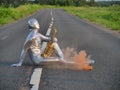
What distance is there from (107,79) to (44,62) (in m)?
1.92

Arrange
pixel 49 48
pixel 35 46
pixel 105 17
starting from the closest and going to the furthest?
1. pixel 49 48
2. pixel 35 46
3. pixel 105 17

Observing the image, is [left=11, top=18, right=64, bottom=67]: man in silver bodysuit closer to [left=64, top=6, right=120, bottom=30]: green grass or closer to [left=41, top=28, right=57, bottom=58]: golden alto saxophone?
[left=41, top=28, right=57, bottom=58]: golden alto saxophone

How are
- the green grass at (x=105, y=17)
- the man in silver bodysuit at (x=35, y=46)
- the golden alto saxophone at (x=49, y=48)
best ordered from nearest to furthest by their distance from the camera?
the golden alto saxophone at (x=49, y=48) < the man in silver bodysuit at (x=35, y=46) < the green grass at (x=105, y=17)

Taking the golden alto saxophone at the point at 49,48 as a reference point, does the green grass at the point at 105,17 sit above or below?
below

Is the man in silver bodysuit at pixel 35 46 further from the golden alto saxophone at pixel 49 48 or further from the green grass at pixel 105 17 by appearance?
the green grass at pixel 105 17

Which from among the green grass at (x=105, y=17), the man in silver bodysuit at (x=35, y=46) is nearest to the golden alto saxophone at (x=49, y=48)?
the man in silver bodysuit at (x=35, y=46)

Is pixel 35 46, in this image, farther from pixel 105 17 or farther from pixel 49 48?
pixel 105 17

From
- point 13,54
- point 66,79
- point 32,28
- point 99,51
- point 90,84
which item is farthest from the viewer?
point 99,51

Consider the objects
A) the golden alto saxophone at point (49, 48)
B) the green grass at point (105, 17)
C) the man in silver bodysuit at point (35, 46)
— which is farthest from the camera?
the green grass at point (105, 17)

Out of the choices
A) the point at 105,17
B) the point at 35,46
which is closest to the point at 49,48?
the point at 35,46

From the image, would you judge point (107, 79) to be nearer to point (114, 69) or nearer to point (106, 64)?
point (114, 69)

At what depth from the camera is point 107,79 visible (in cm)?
814

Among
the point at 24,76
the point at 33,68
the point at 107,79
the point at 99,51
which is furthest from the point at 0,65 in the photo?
the point at 99,51

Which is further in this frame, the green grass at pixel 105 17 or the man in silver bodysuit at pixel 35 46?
the green grass at pixel 105 17
